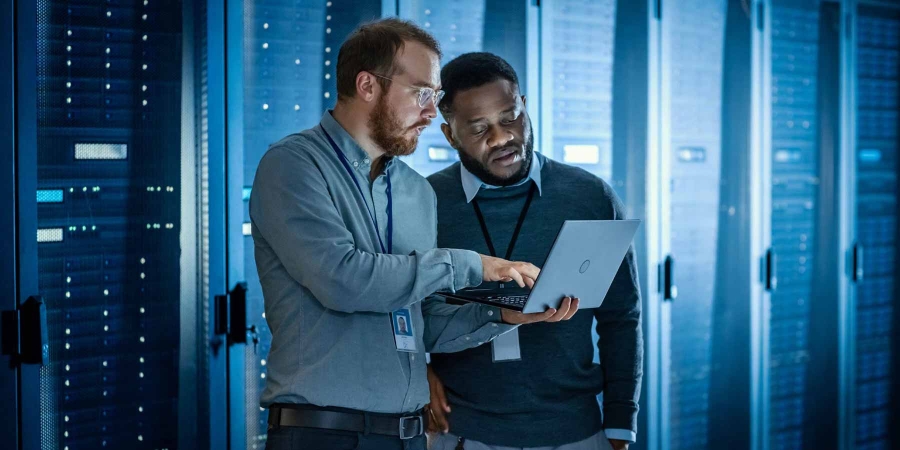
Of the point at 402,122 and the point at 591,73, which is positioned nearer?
the point at 402,122

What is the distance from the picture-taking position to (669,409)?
3043mm

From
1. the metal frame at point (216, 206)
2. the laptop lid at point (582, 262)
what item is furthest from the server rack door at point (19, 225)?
the laptop lid at point (582, 262)

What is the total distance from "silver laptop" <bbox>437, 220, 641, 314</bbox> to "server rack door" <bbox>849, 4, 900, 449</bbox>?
2468 mm

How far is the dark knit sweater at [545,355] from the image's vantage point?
A: 177cm

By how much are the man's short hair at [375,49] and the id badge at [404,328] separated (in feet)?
1.41

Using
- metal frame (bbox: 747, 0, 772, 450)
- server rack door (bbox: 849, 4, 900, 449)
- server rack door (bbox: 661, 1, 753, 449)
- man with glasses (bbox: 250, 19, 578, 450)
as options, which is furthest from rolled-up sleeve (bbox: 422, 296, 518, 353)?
server rack door (bbox: 849, 4, 900, 449)

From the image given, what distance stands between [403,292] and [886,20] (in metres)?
3.25

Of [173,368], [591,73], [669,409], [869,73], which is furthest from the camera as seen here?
[869,73]

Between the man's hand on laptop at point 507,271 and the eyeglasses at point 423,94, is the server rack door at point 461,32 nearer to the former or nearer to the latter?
the eyeglasses at point 423,94

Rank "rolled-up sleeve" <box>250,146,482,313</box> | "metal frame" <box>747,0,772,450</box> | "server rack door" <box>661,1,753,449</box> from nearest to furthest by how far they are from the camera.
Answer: "rolled-up sleeve" <box>250,146,482,313</box> < "server rack door" <box>661,1,753,449</box> < "metal frame" <box>747,0,772,450</box>

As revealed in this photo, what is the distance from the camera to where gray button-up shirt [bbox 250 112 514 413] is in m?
1.34

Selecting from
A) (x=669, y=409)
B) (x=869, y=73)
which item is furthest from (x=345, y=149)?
(x=869, y=73)

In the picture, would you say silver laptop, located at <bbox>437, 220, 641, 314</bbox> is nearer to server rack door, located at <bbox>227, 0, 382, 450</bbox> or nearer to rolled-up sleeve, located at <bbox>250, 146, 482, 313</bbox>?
rolled-up sleeve, located at <bbox>250, 146, 482, 313</bbox>

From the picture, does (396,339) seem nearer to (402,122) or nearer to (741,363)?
(402,122)
